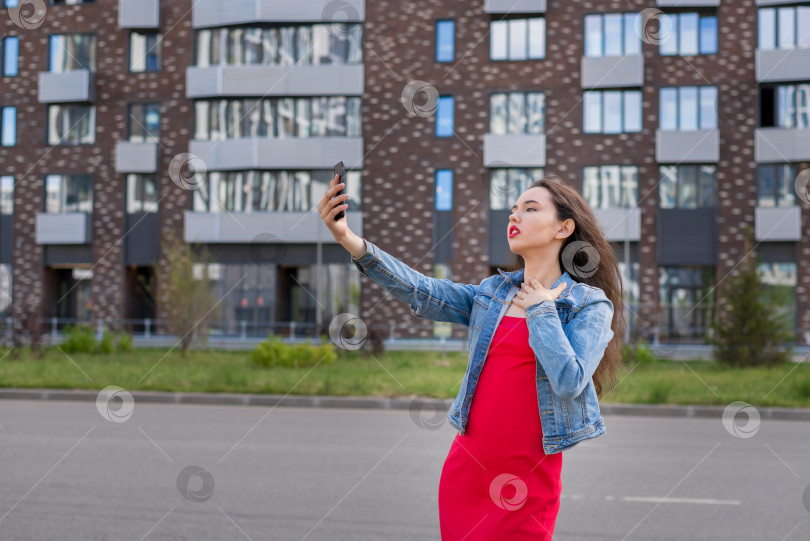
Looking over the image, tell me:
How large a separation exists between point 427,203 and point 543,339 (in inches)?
1106

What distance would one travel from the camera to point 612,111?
29.4 metres

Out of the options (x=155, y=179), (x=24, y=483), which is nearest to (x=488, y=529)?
(x=24, y=483)

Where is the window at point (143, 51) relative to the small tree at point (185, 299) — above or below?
above

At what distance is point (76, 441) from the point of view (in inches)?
350

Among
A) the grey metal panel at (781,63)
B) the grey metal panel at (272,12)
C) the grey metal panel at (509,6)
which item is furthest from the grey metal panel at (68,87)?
the grey metal panel at (781,63)

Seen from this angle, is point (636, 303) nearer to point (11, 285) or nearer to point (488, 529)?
point (11, 285)

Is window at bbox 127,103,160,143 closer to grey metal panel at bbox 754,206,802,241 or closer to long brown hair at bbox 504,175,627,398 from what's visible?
grey metal panel at bbox 754,206,802,241

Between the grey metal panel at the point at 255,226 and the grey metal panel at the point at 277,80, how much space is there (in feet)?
14.9

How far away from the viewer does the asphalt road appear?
5.62 meters

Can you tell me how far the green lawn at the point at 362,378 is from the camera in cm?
1323

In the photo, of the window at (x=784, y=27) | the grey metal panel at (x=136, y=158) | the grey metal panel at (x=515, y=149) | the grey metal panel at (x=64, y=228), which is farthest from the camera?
the grey metal panel at (x=64, y=228)

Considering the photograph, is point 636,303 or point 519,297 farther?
point 636,303

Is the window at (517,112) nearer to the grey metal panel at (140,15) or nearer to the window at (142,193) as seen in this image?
the window at (142,193)

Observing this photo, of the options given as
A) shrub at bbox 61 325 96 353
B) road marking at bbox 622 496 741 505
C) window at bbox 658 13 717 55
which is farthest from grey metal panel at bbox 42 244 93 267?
road marking at bbox 622 496 741 505
